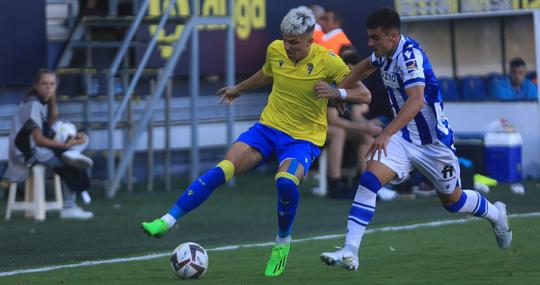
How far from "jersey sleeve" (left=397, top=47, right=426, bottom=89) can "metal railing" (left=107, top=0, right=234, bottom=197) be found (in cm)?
756

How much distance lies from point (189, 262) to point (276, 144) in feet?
4.08

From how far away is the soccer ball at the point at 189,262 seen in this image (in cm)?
899

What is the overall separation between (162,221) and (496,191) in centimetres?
849

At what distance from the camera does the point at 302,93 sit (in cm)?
969

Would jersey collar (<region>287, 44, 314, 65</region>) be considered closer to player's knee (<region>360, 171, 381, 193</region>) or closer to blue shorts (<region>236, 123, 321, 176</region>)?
blue shorts (<region>236, 123, 321, 176</region>)

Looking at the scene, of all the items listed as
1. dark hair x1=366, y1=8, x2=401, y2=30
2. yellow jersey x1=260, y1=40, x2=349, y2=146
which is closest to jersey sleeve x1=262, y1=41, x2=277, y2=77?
yellow jersey x1=260, y1=40, x2=349, y2=146

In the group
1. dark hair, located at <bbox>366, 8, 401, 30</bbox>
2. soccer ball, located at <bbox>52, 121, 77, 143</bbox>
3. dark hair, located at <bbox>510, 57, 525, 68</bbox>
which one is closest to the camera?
dark hair, located at <bbox>366, 8, 401, 30</bbox>

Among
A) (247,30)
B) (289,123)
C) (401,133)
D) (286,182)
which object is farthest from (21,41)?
(401,133)

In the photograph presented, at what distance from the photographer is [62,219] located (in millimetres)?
14188

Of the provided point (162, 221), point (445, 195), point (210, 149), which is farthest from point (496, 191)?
point (162, 221)

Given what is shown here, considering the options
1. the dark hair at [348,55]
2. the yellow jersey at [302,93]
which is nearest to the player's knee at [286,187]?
the yellow jersey at [302,93]

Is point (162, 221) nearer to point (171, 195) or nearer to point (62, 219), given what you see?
point (62, 219)

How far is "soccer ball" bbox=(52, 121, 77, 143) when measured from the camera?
1432 centimetres

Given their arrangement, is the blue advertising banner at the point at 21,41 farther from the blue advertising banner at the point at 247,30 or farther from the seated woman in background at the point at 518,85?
the seated woman in background at the point at 518,85
